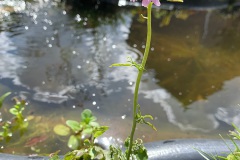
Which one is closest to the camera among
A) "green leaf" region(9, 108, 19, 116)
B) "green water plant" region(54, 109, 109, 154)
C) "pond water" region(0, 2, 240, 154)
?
"green water plant" region(54, 109, 109, 154)

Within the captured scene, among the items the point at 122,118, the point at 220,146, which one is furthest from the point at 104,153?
the point at 122,118

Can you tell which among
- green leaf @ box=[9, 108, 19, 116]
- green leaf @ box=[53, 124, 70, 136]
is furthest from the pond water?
green leaf @ box=[9, 108, 19, 116]

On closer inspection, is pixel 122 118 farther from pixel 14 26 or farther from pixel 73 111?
pixel 14 26

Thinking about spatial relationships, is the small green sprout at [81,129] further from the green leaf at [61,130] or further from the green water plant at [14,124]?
the green water plant at [14,124]

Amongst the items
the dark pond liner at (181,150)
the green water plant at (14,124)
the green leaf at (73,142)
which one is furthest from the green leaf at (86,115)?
the green water plant at (14,124)

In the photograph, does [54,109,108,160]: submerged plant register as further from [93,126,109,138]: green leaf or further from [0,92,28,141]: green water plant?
[0,92,28,141]: green water plant
